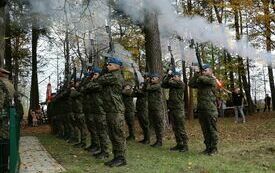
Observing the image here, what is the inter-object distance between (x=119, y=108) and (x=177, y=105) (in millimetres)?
2642

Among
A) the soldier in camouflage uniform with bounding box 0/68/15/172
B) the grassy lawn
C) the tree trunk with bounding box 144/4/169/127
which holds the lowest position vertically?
the grassy lawn

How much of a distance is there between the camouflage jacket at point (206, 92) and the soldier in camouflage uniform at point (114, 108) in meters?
2.10

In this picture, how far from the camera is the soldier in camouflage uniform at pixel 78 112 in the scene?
12.8 meters

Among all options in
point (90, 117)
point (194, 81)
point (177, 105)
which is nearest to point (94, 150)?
point (90, 117)

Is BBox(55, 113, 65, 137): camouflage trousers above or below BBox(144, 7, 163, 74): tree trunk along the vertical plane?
below

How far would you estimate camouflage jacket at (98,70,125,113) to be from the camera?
909cm

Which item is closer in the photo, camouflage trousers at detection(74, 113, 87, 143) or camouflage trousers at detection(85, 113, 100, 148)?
camouflage trousers at detection(85, 113, 100, 148)

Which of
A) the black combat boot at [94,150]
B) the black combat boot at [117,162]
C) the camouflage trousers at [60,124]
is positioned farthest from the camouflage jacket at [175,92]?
the camouflage trousers at [60,124]

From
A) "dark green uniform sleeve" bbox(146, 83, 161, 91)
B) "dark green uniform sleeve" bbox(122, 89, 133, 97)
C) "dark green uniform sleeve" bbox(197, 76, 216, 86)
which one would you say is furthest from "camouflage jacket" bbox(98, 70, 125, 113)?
"dark green uniform sleeve" bbox(122, 89, 133, 97)

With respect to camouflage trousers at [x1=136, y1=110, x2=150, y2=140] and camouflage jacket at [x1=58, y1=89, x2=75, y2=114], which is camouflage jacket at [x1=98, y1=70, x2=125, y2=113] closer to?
camouflage trousers at [x1=136, y1=110, x2=150, y2=140]

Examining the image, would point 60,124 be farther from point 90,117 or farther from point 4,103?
point 4,103

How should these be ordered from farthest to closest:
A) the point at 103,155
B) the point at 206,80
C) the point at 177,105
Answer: the point at 177,105
the point at 206,80
the point at 103,155

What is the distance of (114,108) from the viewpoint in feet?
29.8

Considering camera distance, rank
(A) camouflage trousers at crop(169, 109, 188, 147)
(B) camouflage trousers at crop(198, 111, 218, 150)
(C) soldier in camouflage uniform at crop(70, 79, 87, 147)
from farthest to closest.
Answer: (C) soldier in camouflage uniform at crop(70, 79, 87, 147), (A) camouflage trousers at crop(169, 109, 188, 147), (B) camouflage trousers at crop(198, 111, 218, 150)
